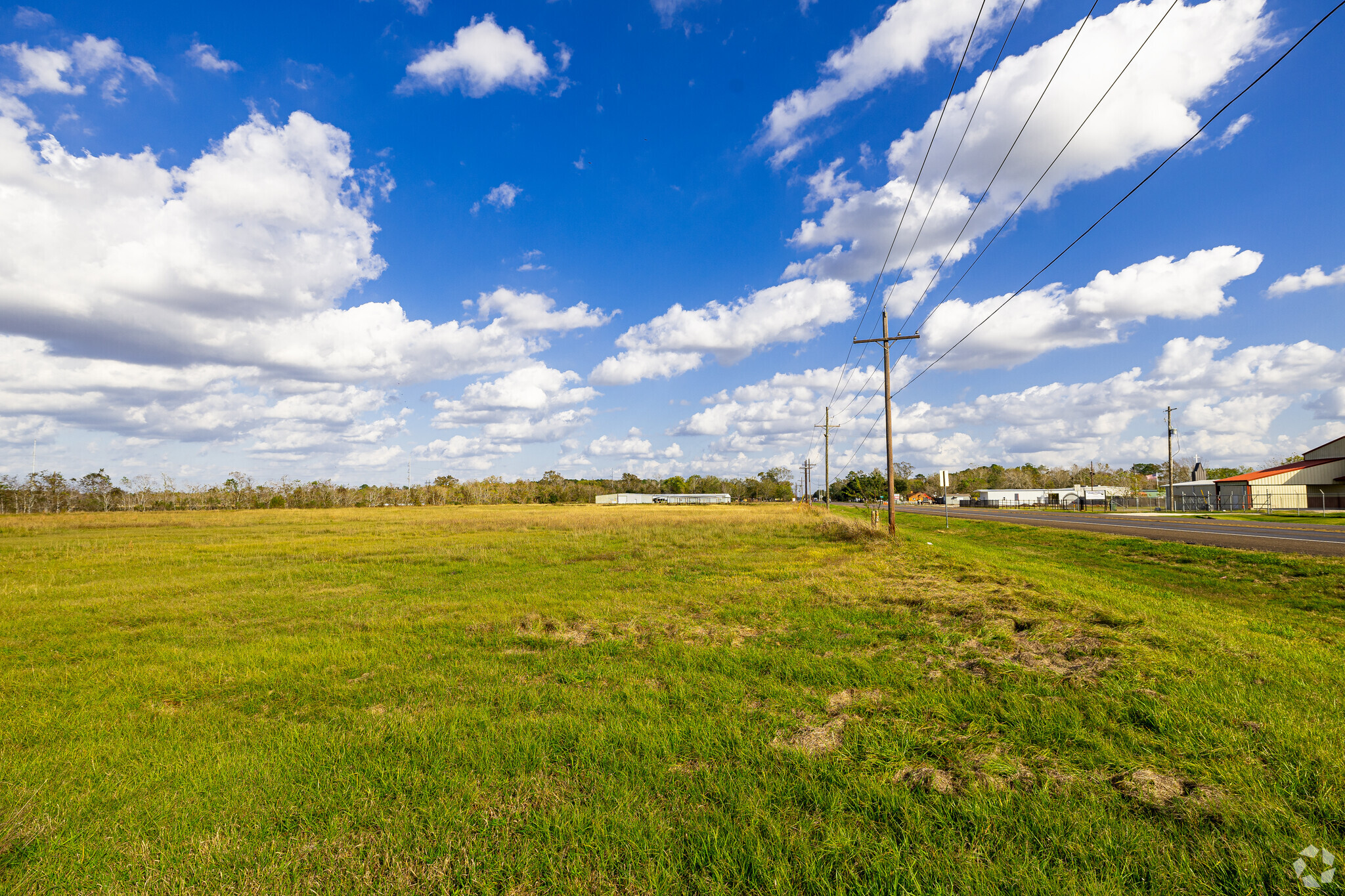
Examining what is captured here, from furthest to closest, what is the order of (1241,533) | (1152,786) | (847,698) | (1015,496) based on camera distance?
(1015,496)
(1241,533)
(847,698)
(1152,786)

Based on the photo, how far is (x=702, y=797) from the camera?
434 cm

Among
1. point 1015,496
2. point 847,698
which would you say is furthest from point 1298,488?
point 847,698

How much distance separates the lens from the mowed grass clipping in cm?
360

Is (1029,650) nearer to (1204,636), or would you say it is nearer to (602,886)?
(1204,636)

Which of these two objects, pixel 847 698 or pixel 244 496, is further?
pixel 244 496

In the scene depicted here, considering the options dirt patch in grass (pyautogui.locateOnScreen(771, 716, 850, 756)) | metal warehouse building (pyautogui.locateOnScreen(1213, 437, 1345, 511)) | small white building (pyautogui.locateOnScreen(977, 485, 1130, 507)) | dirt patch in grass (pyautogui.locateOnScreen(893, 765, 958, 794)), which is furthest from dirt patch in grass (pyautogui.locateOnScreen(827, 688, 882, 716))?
small white building (pyautogui.locateOnScreen(977, 485, 1130, 507))

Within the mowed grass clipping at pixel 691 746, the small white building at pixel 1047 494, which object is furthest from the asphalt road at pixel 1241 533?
the small white building at pixel 1047 494

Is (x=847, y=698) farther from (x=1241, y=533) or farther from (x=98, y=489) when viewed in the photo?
(x=98, y=489)

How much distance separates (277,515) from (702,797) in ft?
291

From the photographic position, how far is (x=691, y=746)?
5.24 meters

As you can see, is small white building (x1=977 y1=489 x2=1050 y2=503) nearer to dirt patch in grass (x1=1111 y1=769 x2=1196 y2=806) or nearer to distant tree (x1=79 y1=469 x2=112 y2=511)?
dirt patch in grass (x1=1111 y1=769 x2=1196 y2=806)

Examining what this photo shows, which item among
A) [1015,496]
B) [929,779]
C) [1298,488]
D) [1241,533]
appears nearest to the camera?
[929,779]

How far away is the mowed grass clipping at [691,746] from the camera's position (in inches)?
142

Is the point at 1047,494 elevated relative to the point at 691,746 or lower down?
elevated
